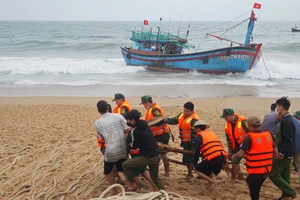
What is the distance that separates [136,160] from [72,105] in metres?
9.15

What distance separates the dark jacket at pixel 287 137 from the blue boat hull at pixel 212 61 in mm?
18448

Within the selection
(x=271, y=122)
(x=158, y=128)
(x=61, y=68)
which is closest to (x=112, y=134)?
(x=158, y=128)

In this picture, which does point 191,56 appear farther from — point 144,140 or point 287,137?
point 144,140

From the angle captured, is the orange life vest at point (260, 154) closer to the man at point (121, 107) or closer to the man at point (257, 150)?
the man at point (257, 150)

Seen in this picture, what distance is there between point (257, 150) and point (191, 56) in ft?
64.6

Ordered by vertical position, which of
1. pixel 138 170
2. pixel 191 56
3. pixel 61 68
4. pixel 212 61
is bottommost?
pixel 61 68

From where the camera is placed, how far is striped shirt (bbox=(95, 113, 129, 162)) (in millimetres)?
4816

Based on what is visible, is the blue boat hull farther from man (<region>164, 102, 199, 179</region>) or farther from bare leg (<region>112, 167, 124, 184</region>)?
bare leg (<region>112, 167, 124, 184</region>)

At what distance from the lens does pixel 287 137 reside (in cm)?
462

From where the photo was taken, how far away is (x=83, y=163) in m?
7.03

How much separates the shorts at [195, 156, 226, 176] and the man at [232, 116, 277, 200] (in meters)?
0.51

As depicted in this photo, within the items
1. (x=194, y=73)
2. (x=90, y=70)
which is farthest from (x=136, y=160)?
(x=90, y=70)

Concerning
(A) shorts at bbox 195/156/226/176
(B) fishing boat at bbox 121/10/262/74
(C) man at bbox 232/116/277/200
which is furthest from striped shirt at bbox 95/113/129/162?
(B) fishing boat at bbox 121/10/262/74

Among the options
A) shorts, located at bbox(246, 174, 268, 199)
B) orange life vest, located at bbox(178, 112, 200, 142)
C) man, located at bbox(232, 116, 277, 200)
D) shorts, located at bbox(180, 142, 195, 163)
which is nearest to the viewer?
man, located at bbox(232, 116, 277, 200)
